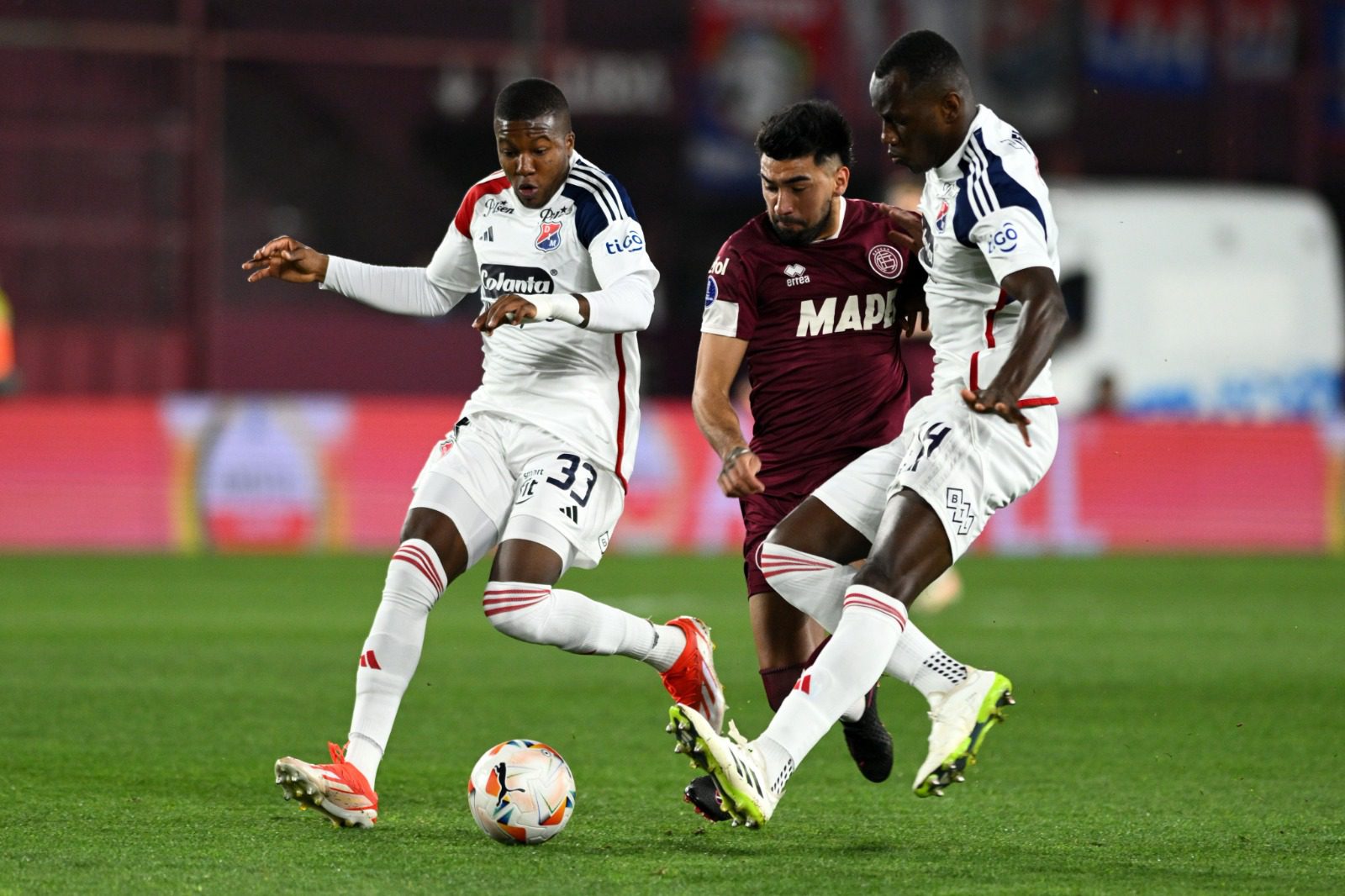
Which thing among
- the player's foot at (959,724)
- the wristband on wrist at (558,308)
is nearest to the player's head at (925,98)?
the wristband on wrist at (558,308)

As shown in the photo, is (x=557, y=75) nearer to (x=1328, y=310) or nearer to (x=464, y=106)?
(x=464, y=106)

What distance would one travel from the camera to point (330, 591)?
517 inches

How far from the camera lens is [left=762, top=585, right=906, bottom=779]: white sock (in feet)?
16.9

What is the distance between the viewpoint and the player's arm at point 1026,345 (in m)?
4.95

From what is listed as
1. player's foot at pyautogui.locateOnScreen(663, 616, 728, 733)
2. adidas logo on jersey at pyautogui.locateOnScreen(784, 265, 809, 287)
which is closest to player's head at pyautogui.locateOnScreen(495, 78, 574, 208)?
adidas logo on jersey at pyautogui.locateOnScreen(784, 265, 809, 287)

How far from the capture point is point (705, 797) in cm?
543

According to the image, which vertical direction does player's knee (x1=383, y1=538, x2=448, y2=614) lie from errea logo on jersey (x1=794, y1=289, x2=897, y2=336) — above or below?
below

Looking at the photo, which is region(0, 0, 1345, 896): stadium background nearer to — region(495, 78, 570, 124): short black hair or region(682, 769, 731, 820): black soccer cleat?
region(682, 769, 731, 820): black soccer cleat

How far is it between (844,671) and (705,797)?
571 mm

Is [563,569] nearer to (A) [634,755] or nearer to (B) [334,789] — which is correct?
(B) [334,789]

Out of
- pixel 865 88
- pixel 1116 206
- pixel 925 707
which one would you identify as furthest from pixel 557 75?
pixel 925 707

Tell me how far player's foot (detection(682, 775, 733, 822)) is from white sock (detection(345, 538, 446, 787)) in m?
0.87

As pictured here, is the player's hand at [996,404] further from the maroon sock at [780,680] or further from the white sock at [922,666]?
the maroon sock at [780,680]

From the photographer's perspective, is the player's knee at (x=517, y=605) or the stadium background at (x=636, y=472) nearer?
the stadium background at (x=636, y=472)
